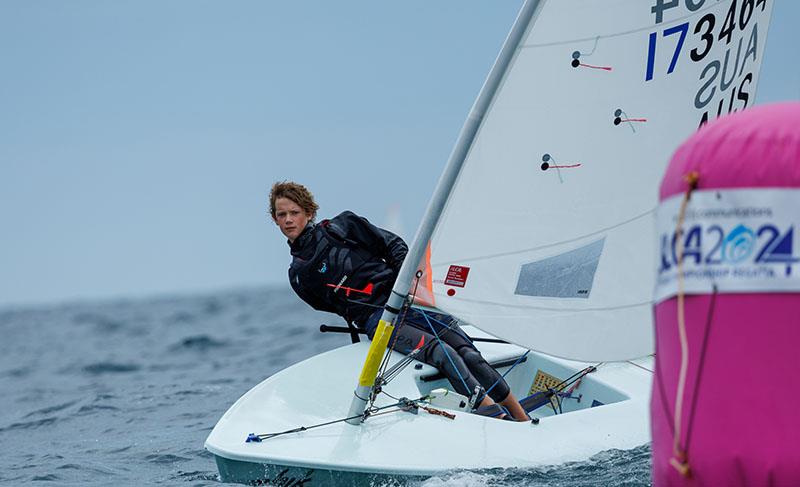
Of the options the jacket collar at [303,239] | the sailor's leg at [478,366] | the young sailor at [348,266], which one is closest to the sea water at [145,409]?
the sailor's leg at [478,366]

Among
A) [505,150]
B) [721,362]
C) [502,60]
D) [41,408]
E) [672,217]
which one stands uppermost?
[502,60]

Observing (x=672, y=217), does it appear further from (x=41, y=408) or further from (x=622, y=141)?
(x=41, y=408)

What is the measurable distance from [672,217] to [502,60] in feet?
5.00

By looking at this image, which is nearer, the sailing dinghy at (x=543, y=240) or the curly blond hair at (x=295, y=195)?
the sailing dinghy at (x=543, y=240)

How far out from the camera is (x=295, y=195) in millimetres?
4492

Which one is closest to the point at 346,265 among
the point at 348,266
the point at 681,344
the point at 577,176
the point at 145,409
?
the point at 348,266

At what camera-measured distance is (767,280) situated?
2.10 metres

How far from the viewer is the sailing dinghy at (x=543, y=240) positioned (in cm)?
362

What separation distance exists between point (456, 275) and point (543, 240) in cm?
37

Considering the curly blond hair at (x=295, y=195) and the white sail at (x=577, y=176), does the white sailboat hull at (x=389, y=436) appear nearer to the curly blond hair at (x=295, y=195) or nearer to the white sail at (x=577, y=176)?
the white sail at (x=577, y=176)

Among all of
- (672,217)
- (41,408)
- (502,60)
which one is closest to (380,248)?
(502,60)

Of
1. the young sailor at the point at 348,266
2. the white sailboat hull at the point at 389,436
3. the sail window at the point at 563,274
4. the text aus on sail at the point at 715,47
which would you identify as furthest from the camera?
the young sailor at the point at 348,266

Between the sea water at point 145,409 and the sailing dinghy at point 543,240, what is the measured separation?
18 centimetres

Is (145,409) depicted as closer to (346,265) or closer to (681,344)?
(346,265)
